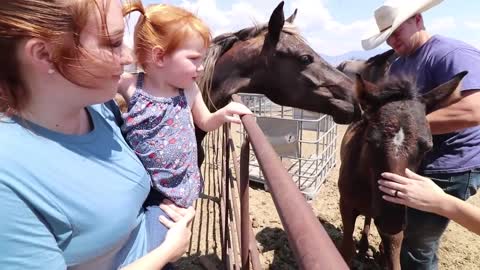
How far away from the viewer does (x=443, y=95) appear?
7.30ft

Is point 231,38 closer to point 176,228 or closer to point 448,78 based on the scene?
point 448,78

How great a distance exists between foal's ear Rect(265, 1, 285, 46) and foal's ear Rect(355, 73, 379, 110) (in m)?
0.85

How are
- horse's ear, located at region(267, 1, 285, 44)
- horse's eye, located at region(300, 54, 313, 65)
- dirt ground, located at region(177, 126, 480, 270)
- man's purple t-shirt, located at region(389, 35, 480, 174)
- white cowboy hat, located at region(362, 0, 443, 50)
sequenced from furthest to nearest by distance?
dirt ground, located at region(177, 126, 480, 270) < horse's eye, located at region(300, 54, 313, 65) < horse's ear, located at region(267, 1, 285, 44) < white cowboy hat, located at region(362, 0, 443, 50) < man's purple t-shirt, located at region(389, 35, 480, 174)

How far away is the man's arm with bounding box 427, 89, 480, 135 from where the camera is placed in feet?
7.00

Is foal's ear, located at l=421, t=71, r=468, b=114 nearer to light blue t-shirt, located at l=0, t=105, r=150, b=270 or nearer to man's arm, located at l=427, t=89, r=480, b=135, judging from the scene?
man's arm, located at l=427, t=89, r=480, b=135

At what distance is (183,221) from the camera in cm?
120

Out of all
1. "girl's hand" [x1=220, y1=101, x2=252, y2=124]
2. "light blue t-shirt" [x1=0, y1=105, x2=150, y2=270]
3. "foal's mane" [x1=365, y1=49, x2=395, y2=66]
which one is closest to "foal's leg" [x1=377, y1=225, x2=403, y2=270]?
"girl's hand" [x1=220, y1=101, x2=252, y2=124]

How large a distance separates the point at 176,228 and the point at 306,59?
2.21 m

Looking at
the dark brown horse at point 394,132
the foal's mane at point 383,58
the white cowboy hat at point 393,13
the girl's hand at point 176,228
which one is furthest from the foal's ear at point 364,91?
the foal's mane at point 383,58

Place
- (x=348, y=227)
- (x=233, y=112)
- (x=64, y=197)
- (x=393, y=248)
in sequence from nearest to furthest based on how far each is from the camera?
(x=64, y=197) < (x=233, y=112) < (x=393, y=248) < (x=348, y=227)

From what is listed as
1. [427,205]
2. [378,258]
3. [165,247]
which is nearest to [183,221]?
[165,247]

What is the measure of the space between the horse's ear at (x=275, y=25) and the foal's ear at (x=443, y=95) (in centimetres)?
123

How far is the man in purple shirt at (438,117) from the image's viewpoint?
2197 mm

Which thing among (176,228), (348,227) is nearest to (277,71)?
(348,227)
